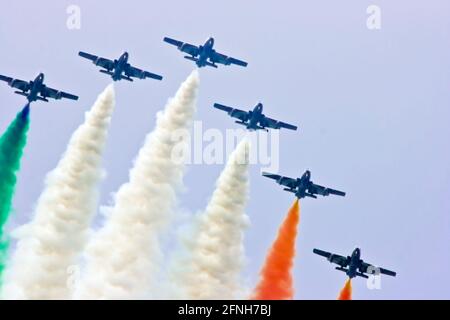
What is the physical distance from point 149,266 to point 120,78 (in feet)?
59.5

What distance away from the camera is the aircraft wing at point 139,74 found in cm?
12038

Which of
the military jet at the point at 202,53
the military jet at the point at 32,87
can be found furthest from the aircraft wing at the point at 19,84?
the military jet at the point at 202,53

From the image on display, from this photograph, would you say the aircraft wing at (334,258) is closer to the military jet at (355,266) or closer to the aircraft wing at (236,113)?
the military jet at (355,266)

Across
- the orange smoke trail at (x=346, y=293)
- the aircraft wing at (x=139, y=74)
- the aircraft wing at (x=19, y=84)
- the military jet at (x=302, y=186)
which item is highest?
the aircraft wing at (x=139, y=74)

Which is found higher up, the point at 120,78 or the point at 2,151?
the point at 120,78

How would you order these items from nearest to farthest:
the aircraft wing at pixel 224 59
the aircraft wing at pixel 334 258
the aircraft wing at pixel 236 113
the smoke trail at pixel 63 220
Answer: the smoke trail at pixel 63 220 → the aircraft wing at pixel 334 258 → the aircraft wing at pixel 236 113 → the aircraft wing at pixel 224 59

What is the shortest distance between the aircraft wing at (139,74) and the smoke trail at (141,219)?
4853 millimetres

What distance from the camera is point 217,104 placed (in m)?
126

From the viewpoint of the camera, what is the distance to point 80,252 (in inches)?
4343

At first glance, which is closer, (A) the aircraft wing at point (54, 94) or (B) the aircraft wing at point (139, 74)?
(A) the aircraft wing at point (54, 94)
